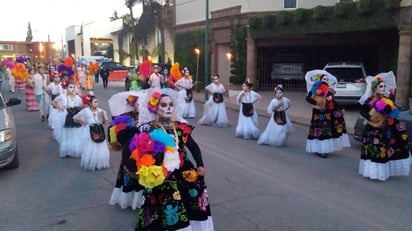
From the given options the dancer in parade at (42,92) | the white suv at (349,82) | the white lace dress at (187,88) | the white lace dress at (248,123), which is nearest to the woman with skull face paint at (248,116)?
the white lace dress at (248,123)

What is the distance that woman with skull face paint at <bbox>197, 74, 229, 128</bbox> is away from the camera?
45.6ft

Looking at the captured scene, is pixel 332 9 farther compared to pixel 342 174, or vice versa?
pixel 332 9

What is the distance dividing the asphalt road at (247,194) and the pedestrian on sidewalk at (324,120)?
26cm

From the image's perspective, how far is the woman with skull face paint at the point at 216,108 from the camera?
1390cm

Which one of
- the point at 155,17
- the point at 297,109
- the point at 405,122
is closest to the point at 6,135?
the point at 405,122

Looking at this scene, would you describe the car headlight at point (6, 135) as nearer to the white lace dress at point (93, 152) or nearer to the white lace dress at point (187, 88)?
the white lace dress at point (93, 152)

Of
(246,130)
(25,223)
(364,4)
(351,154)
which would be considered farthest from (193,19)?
(25,223)

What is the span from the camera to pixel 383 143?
748cm

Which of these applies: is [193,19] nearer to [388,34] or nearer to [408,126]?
[388,34]

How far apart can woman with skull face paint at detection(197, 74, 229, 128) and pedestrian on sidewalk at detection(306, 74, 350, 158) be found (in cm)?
489

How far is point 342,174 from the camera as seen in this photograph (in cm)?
795

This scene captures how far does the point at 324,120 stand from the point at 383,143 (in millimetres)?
1851

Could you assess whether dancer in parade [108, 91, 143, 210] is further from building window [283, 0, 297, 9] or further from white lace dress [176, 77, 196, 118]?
building window [283, 0, 297, 9]

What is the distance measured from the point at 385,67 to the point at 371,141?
14.7 m
